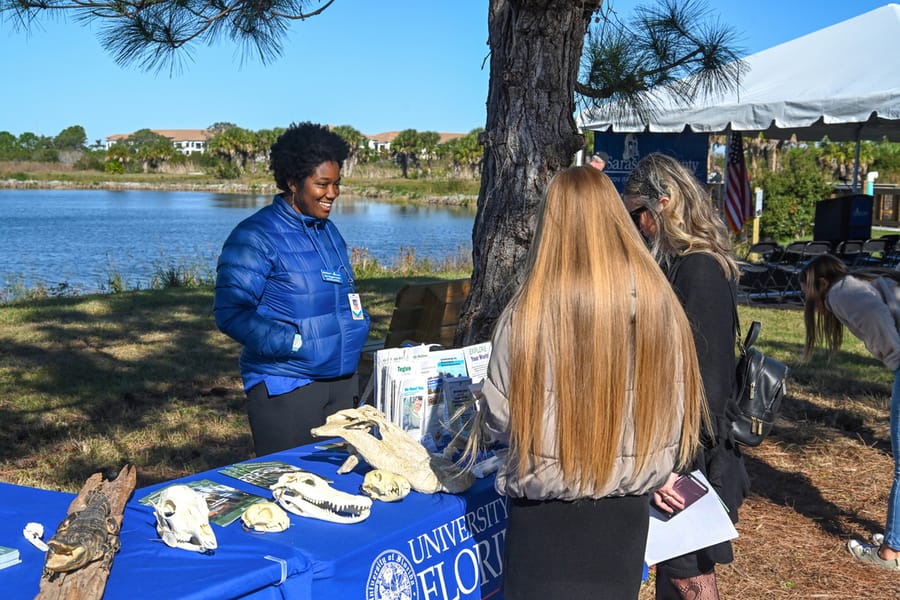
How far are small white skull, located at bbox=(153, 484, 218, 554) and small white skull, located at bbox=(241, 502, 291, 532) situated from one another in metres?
0.11

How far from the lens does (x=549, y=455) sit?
1962 mm

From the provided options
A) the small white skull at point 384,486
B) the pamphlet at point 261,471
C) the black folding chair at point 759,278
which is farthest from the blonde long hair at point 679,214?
the black folding chair at point 759,278

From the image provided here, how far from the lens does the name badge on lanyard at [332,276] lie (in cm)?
333

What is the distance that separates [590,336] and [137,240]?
27.1 m

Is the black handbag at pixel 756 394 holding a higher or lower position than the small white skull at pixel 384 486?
higher

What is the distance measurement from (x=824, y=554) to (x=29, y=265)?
63.5ft

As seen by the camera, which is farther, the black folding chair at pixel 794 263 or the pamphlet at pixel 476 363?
the black folding chair at pixel 794 263

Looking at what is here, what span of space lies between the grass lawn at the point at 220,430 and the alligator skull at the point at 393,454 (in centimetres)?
155

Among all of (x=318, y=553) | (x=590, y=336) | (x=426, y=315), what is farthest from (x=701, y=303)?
(x=426, y=315)

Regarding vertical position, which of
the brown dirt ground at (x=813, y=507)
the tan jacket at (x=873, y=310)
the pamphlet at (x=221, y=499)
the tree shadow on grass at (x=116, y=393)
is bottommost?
the brown dirt ground at (x=813, y=507)

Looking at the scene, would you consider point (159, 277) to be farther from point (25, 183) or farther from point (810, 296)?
point (25, 183)

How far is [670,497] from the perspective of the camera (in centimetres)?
256

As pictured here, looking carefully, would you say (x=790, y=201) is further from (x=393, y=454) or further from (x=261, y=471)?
(x=261, y=471)

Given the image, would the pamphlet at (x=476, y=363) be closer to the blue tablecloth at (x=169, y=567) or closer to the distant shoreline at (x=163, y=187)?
the blue tablecloth at (x=169, y=567)
